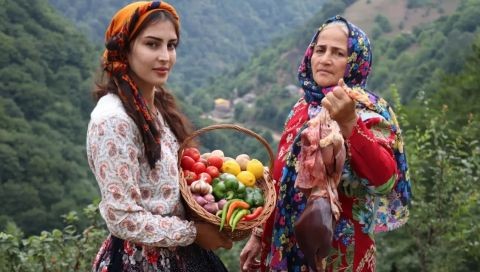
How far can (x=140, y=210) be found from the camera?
8.05 feet

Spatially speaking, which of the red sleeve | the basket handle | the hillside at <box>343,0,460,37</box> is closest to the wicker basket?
the basket handle

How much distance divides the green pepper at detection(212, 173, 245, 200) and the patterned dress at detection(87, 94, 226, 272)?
159 millimetres

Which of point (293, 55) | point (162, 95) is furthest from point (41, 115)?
point (293, 55)

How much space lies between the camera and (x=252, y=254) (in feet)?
10.4

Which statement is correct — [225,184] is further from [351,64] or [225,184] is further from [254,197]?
[351,64]

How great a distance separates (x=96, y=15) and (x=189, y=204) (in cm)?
10566

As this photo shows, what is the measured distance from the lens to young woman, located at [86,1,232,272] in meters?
2.40

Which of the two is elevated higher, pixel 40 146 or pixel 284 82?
pixel 40 146

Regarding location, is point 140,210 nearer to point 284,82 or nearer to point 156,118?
point 156,118

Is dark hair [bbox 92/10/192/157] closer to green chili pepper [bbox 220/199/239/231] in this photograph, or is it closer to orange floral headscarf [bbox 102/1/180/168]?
orange floral headscarf [bbox 102/1/180/168]

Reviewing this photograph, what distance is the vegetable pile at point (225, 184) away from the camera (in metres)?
2.61

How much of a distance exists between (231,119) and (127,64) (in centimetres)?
7385

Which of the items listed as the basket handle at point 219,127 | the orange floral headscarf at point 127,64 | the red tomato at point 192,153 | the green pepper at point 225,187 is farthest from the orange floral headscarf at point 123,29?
the green pepper at point 225,187

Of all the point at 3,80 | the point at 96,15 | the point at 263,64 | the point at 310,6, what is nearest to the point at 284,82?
the point at 263,64
